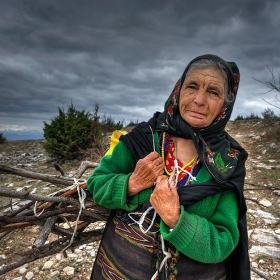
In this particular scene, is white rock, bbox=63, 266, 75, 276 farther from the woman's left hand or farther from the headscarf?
the woman's left hand

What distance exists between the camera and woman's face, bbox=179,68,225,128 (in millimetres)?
1481

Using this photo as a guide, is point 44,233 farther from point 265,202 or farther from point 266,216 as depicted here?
point 265,202

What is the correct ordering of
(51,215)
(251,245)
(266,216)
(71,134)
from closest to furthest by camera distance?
(51,215) < (251,245) < (266,216) < (71,134)

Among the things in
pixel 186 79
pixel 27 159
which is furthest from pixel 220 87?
pixel 27 159

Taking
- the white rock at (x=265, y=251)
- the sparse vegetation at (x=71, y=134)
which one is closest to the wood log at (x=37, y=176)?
the white rock at (x=265, y=251)

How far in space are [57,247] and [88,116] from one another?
795cm

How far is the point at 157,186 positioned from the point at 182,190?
0.48 ft

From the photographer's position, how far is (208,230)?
127 centimetres

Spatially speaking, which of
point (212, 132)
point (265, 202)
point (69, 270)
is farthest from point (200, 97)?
point (265, 202)

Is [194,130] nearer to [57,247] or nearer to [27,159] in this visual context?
[57,247]

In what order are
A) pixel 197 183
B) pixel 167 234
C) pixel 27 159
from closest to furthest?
→ pixel 167 234 → pixel 197 183 → pixel 27 159

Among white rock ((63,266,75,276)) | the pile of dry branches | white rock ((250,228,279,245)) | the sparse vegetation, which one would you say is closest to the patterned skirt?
the pile of dry branches

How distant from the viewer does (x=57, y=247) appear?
1.62 metres

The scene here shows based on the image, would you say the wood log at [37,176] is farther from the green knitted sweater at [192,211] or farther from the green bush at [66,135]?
the green bush at [66,135]
